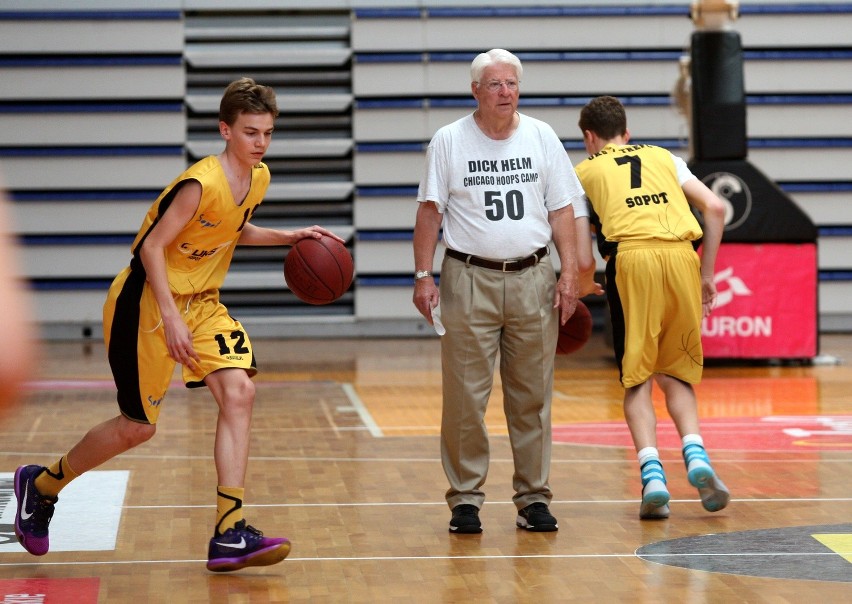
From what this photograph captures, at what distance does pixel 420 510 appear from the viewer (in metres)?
4.67

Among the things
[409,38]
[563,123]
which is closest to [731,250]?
[563,123]

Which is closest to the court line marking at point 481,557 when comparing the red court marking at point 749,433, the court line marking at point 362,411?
the red court marking at point 749,433

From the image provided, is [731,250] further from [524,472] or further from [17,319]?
[17,319]

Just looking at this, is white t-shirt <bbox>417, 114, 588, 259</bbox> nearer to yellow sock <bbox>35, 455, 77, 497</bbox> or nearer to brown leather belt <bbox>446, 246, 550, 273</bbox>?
brown leather belt <bbox>446, 246, 550, 273</bbox>

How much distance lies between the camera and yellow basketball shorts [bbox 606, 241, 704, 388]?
4598 mm

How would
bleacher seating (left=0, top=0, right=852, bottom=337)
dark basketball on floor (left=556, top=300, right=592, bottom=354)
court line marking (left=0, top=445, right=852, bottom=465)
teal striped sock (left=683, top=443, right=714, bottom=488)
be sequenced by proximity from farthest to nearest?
bleacher seating (left=0, top=0, right=852, bottom=337), court line marking (left=0, top=445, right=852, bottom=465), dark basketball on floor (left=556, top=300, right=592, bottom=354), teal striped sock (left=683, top=443, right=714, bottom=488)

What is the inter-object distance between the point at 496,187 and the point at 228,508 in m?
1.34

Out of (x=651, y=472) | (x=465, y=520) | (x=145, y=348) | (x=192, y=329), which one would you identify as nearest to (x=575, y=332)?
(x=651, y=472)

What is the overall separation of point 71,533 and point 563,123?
915 cm

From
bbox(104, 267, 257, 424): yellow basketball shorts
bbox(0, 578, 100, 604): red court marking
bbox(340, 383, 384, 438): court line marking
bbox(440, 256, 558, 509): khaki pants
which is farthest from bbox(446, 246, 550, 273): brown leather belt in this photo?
bbox(340, 383, 384, 438): court line marking

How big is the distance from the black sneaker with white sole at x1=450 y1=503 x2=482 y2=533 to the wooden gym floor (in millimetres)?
44

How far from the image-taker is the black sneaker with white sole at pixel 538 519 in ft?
14.0

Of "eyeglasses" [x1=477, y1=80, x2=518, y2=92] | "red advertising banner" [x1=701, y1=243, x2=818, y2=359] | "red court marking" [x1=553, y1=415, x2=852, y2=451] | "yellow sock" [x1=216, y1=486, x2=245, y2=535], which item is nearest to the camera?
"yellow sock" [x1=216, y1=486, x2=245, y2=535]

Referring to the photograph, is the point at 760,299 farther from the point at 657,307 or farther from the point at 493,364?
the point at 493,364
